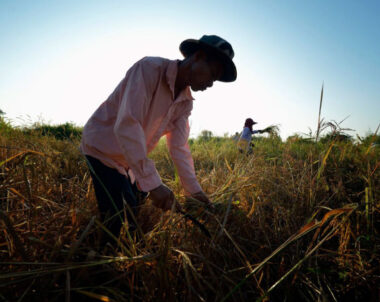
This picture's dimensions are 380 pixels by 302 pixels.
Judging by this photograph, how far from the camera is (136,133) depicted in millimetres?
1044

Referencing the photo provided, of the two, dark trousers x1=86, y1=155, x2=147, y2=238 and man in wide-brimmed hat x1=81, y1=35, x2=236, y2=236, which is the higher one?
man in wide-brimmed hat x1=81, y1=35, x2=236, y2=236

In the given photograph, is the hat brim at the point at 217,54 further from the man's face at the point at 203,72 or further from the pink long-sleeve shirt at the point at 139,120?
the pink long-sleeve shirt at the point at 139,120

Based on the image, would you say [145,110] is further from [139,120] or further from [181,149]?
[181,149]

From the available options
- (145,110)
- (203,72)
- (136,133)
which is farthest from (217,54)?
(136,133)

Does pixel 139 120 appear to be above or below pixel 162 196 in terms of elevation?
above

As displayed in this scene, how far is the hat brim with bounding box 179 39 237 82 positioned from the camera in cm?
126

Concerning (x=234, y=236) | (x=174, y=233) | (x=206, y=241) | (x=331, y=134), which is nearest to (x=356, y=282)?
(x=234, y=236)

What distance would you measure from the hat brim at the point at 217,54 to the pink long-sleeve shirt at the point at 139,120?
0.66 feet

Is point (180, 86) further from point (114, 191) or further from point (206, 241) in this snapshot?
point (206, 241)

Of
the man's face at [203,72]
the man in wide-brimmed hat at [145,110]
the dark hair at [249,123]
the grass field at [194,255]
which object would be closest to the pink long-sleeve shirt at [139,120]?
the man in wide-brimmed hat at [145,110]

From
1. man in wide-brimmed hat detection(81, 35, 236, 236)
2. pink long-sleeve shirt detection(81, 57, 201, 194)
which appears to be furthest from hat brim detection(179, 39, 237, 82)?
pink long-sleeve shirt detection(81, 57, 201, 194)

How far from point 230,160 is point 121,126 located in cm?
225

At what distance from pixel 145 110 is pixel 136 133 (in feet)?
0.74

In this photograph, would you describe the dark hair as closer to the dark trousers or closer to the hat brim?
the hat brim
